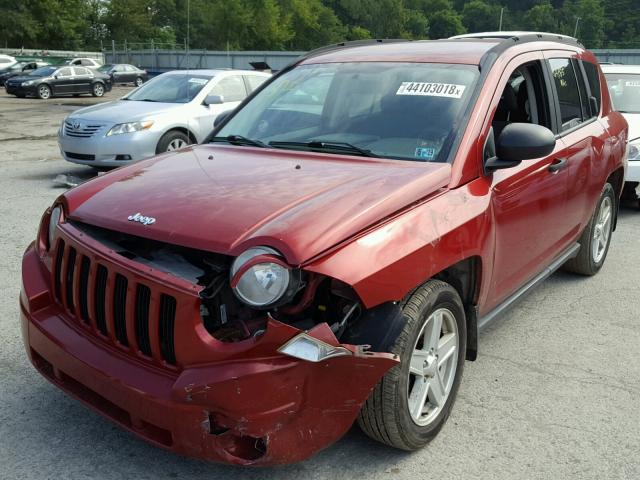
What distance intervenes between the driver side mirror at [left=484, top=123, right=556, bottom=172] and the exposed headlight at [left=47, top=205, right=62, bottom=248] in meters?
2.13

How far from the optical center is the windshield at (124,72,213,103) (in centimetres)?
1037

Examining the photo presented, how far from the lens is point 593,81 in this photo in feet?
17.6

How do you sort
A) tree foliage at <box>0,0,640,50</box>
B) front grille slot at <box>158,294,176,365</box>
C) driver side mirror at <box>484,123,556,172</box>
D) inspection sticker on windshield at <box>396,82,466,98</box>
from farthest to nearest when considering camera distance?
tree foliage at <box>0,0,640,50</box>, inspection sticker on windshield at <box>396,82,466,98</box>, driver side mirror at <box>484,123,556,172</box>, front grille slot at <box>158,294,176,365</box>

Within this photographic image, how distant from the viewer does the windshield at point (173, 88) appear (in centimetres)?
1037

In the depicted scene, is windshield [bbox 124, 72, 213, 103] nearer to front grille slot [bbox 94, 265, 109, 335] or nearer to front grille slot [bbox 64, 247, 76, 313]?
front grille slot [bbox 64, 247, 76, 313]

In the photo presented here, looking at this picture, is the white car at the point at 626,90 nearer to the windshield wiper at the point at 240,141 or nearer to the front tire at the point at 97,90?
the windshield wiper at the point at 240,141

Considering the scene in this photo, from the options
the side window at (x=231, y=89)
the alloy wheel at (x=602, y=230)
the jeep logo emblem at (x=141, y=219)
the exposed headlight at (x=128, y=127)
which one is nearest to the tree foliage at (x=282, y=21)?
the side window at (x=231, y=89)

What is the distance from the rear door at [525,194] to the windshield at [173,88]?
22.5 feet

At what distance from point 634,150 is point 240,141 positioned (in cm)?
587

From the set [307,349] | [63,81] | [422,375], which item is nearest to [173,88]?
[422,375]

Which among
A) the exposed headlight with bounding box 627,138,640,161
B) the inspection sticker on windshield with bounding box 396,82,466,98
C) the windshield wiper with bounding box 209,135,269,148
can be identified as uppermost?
the inspection sticker on windshield with bounding box 396,82,466,98

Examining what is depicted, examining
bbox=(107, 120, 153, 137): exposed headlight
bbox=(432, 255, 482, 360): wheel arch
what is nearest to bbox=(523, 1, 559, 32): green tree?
bbox=(107, 120, 153, 137): exposed headlight

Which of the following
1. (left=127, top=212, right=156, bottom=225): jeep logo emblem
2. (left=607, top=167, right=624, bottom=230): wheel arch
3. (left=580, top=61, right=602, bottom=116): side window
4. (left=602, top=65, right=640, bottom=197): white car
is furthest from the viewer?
(left=602, top=65, right=640, bottom=197): white car

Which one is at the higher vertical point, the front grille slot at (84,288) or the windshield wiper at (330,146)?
the windshield wiper at (330,146)
